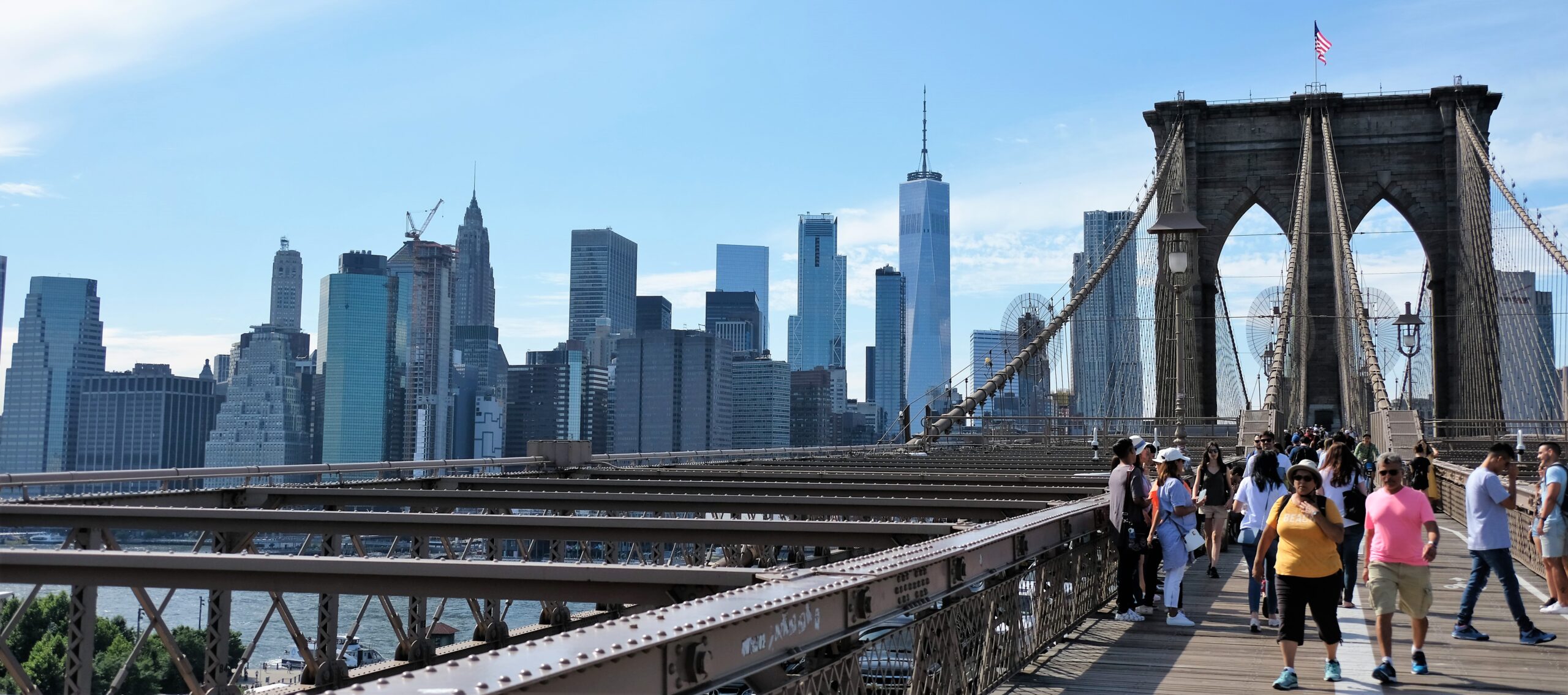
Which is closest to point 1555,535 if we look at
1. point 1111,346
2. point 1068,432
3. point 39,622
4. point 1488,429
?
point 1488,429

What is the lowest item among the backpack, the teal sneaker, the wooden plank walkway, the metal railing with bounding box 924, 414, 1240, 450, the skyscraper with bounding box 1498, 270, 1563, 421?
the wooden plank walkway

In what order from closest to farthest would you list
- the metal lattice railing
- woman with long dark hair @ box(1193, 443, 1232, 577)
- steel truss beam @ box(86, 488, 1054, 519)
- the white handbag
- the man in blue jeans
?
1. the metal lattice railing
2. the man in blue jeans
3. the white handbag
4. woman with long dark hair @ box(1193, 443, 1232, 577)
5. steel truss beam @ box(86, 488, 1054, 519)

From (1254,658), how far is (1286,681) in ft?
5.31

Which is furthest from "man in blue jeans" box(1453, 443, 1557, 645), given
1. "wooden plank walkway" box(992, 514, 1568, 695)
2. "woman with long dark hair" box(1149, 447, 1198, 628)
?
"woman with long dark hair" box(1149, 447, 1198, 628)

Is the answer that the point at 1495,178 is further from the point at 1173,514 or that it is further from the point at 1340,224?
the point at 1173,514

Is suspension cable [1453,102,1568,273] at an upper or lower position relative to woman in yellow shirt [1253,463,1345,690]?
upper

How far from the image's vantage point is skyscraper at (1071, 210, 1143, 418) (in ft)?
272

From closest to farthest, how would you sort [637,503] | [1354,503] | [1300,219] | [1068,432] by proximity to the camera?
[1354,503]
[637,503]
[1068,432]
[1300,219]

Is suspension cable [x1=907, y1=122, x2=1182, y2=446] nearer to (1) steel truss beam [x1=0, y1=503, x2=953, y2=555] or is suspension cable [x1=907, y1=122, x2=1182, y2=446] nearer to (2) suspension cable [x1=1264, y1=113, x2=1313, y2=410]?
(2) suspension cable [x1=1264, y1=113, x2=1313, y2=410]

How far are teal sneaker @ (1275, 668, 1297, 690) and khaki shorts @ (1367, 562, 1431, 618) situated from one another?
1.10 meters

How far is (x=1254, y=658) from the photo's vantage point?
11125mm

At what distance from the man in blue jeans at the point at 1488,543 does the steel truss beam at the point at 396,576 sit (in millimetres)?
7257

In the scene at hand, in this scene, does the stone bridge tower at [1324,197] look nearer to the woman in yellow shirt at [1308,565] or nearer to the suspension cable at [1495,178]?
the suspension cable at [1495,178]

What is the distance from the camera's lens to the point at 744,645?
542cm
